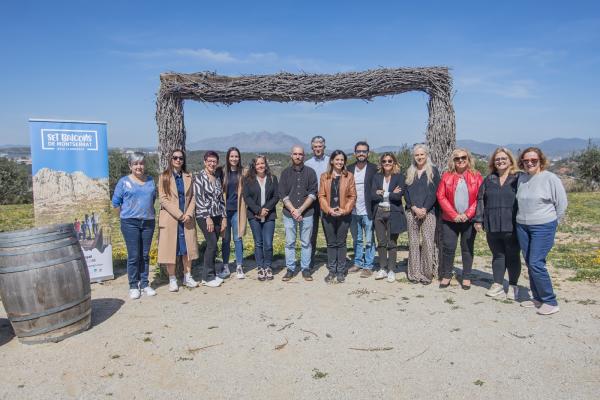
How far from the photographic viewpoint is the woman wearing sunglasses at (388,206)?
6.41 meters

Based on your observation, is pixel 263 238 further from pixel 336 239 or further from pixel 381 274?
pixel 381 274

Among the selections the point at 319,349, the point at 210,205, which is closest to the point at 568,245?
the point at 319,349

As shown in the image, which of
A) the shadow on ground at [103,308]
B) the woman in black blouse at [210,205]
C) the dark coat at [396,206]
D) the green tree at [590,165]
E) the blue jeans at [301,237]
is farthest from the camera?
the green tree at [590,165]

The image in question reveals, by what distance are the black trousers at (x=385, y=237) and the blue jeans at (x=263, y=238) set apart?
1.62m

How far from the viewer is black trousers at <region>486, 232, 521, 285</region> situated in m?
5.53

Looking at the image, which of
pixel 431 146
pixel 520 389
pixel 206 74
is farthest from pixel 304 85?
pixel 520 389

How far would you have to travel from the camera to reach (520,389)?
3484mm

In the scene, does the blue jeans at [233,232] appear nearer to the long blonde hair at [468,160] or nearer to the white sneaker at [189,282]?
the white sneaker at [189,282]

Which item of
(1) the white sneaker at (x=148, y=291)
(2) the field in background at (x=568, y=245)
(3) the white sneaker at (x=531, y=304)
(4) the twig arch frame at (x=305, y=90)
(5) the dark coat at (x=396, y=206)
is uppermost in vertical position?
(4) the twig arch frame at (x=305, y=90)

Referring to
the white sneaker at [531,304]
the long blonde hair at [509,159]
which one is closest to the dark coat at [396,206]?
the long blonde hair at [509,159]

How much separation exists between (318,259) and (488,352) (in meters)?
4.44

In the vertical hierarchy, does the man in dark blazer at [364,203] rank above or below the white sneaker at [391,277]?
above

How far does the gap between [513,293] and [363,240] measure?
239 centimetres

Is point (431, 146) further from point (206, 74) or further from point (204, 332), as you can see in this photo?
point (204, 332)
